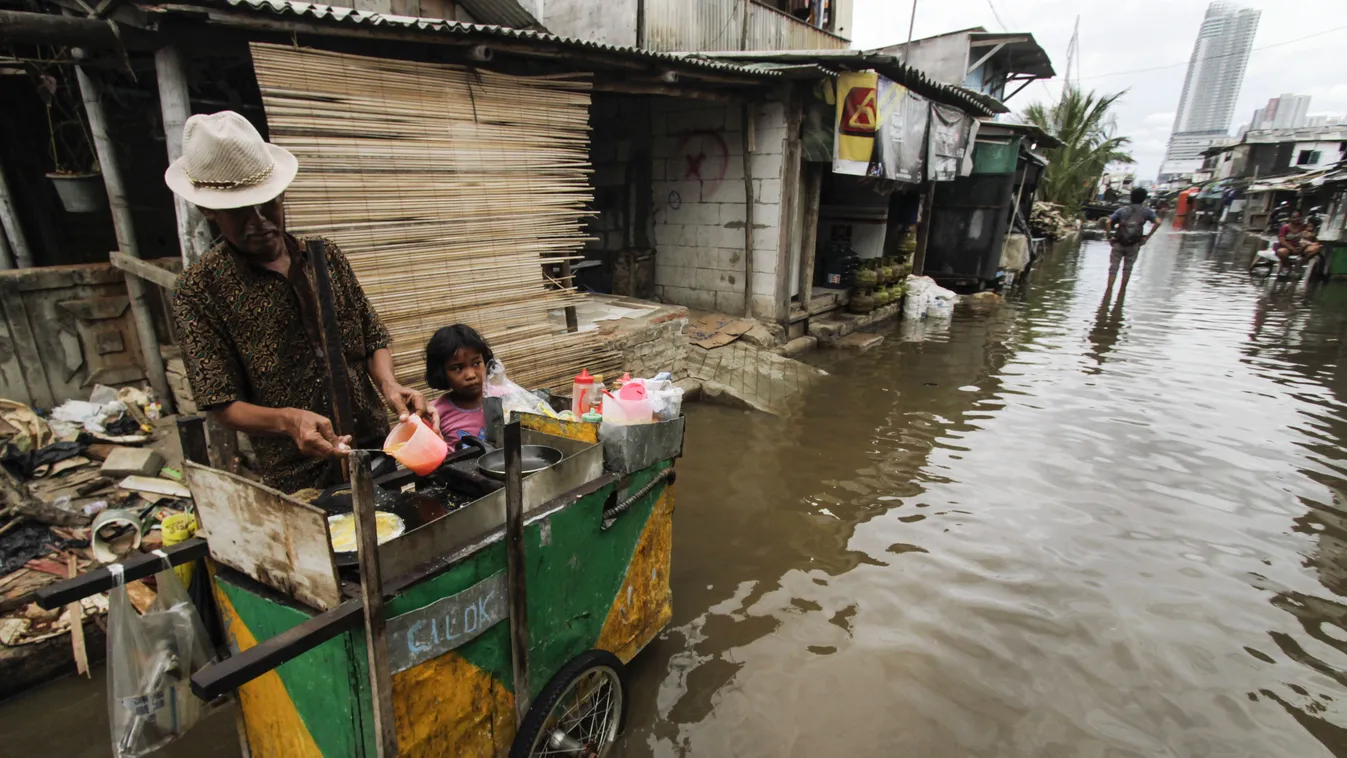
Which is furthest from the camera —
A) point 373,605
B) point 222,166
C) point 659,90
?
point 659,90

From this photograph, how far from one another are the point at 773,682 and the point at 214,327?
9.16ft

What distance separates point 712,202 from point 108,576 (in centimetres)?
783

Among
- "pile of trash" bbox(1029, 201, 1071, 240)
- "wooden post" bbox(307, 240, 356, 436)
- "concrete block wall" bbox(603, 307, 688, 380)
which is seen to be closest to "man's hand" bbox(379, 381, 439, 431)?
"wooden post" bbox(307, 240, 356, 436)

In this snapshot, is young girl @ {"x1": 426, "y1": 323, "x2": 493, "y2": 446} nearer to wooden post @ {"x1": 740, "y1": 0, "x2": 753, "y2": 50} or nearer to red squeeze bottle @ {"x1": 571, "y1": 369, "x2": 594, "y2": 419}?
red squeeze bottle @ {"x1": 571, "y1": 369, "x2": 594, "y2": 419}

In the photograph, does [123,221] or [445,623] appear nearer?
[445,623]

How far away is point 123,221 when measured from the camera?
4.33 meters

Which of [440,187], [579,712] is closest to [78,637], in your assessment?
[579,712]

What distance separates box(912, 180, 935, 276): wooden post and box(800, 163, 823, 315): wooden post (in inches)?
183

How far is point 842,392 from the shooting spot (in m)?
7.17

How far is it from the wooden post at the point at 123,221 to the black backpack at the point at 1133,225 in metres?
14.7

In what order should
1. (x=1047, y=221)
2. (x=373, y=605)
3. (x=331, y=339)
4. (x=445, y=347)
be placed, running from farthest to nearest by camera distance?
(x=1047, y=221) → (x=445, y=347) → (x=331, y=339) → (x=373, y=605)

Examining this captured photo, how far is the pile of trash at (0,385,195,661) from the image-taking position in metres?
2.93

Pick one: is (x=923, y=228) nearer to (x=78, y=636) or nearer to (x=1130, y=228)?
(x=1130, y=228)

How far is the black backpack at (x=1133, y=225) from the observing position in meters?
11.7
